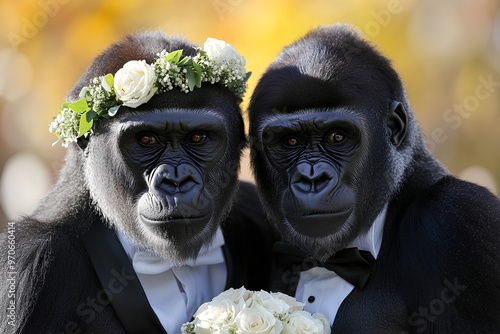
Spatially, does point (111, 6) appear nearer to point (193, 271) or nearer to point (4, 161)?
point (4, 161)

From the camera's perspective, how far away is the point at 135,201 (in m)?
4.50

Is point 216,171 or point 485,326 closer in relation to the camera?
point 485,326

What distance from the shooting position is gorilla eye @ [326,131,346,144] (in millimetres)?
4496

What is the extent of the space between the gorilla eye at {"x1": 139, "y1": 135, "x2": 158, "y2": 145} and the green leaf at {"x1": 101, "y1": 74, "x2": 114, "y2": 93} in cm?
42

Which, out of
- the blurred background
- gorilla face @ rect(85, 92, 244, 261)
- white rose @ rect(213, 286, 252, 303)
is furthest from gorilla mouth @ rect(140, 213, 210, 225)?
the blurred background

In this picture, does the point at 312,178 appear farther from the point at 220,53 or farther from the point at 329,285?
the point at 220,53

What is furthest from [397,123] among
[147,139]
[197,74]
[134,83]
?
[134,83]

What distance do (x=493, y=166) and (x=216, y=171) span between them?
8283 mm

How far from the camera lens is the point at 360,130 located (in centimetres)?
445

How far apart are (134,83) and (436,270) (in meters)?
2.51

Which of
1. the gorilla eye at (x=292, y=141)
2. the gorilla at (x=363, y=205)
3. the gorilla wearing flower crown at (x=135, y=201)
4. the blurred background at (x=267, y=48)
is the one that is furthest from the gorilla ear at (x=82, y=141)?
the blurred background at (x=267, y=48)

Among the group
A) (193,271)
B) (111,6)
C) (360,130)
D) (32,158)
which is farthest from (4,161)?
(360,130)

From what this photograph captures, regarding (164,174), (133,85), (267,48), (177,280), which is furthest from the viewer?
(267,48)

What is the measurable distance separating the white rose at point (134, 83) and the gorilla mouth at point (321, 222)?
1399 millimetres
